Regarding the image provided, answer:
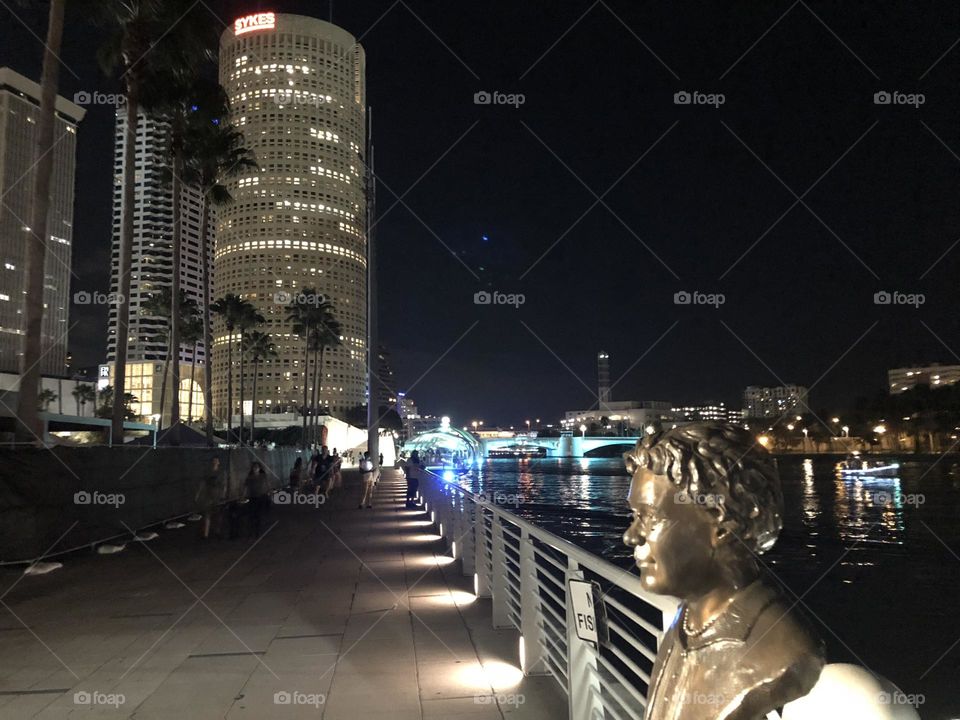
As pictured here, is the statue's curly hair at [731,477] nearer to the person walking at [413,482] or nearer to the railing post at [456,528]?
the railing post at [456,528]

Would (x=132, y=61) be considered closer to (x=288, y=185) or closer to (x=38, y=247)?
(x=38, y=247)

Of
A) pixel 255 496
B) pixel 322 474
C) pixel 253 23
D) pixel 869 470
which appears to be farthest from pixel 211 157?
pixel 253 23

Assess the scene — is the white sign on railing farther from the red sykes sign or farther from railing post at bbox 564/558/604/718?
the red sykes sign

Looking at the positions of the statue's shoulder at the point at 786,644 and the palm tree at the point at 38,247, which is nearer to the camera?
the statue's shoulder at the point at 786,644

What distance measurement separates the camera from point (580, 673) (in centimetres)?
381

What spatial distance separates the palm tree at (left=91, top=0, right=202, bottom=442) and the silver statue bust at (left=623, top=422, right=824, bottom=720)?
19778mm

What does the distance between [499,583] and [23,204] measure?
353ft

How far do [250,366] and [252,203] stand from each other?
34594mm

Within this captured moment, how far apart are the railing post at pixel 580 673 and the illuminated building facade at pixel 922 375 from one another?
129574mm

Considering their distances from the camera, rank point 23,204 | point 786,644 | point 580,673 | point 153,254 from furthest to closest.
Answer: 1. point 23,204
2. point 153,254
3. point 580,673
4. point 786,644

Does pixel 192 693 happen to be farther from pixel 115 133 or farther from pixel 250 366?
pixel 250 366

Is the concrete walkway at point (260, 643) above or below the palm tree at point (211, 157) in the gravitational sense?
below

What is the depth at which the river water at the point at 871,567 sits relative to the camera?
10.9m

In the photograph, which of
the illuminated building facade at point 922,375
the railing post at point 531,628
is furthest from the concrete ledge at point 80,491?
the illuminated building facade at point 922,375
